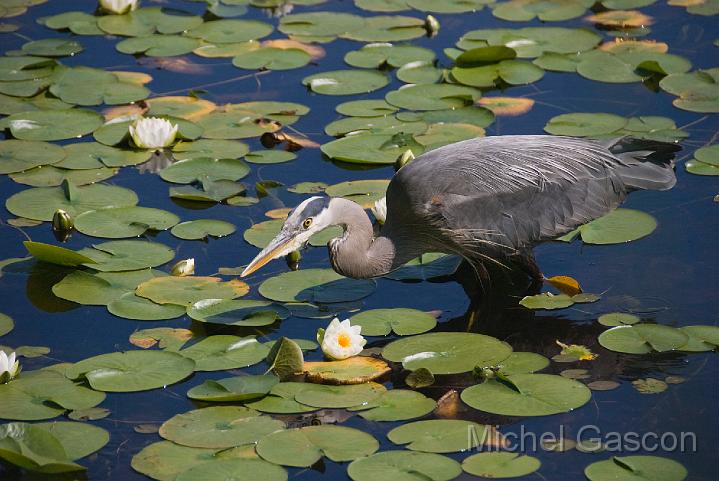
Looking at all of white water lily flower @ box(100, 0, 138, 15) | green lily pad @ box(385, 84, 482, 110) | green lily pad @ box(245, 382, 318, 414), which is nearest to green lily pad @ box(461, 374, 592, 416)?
green lily pad @ box(245, 382, 318, 414)

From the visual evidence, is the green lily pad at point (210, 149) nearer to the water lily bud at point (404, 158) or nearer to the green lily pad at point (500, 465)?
the water lily bud at point (404, 158)

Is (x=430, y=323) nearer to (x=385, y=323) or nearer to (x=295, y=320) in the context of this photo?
(x=385, y=323)

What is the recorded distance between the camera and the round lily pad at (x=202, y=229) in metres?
7.03

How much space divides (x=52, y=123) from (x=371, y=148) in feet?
7.70

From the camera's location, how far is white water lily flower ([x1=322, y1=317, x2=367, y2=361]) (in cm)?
575

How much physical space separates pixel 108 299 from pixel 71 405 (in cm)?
106

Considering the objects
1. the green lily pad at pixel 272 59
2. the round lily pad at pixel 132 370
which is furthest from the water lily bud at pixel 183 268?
the green lily pad at pixel 272 59

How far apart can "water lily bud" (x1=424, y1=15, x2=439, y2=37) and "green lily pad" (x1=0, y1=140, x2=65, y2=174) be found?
10.9ft

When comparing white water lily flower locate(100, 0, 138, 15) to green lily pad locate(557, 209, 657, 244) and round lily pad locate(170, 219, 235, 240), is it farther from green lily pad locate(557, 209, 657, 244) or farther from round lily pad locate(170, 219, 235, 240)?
green lily pad locate(557, 209, 657, 244)

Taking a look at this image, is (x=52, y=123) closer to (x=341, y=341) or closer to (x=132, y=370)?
(x=132, y=370)

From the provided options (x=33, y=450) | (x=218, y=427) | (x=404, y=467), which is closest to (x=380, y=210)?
(x=218, y=427)

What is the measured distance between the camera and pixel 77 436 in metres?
5.21

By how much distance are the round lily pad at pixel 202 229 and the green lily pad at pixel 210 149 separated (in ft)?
2.76

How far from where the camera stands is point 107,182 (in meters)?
7.68
